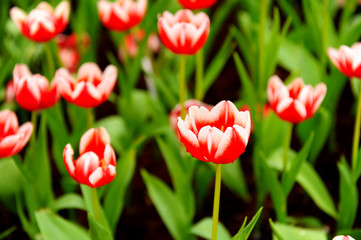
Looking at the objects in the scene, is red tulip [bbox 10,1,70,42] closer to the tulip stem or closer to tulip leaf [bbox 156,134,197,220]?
tulip leaf [bbox 156,134,197,220]

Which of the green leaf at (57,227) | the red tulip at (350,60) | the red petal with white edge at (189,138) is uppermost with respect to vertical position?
the red tulip at (350,60)

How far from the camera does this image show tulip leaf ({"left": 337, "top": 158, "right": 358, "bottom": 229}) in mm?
1295

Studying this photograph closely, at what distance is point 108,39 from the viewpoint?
257 centimetres

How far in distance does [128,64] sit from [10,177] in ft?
1.67

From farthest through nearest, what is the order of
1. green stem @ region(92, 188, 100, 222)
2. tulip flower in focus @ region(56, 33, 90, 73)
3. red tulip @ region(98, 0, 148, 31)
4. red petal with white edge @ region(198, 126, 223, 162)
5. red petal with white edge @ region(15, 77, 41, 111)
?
1. tulip flower in focus @ region(56, 33, 90, 73)
2. red tulip @ region(98, 0, 148, 31)
3. red petal with white edge @ region(15, 77, 41, 111)
4. green stem @ region(92, 188, 100, 222)
5. red petal with white edge @ region(198, 126, 223, 162)

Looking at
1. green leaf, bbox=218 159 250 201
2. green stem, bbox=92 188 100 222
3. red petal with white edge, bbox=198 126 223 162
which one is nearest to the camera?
red petal with white edge, bbox=198 126 223 162

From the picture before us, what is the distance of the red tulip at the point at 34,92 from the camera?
1235 millimetres

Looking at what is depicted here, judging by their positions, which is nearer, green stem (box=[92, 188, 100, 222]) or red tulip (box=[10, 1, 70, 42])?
green stem (box=[92, 188, 100, 222])

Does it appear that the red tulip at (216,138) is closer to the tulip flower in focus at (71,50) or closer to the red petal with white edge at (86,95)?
the red petal with white edge at (86,95)

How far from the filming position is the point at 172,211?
1.38 meters

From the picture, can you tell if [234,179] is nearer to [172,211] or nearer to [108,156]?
[172,211]

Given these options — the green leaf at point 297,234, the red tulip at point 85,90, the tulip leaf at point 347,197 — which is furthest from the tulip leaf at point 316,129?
the red tulip at point 85,90

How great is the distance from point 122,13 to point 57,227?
1.98ft

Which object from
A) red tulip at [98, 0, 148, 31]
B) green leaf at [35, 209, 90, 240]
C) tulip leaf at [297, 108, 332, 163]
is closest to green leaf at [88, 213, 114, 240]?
green leaf at [35, 209, 90, 240]
